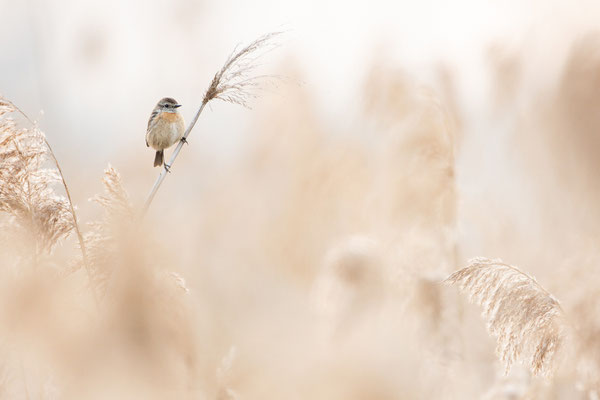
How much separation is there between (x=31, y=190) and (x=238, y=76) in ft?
2.04

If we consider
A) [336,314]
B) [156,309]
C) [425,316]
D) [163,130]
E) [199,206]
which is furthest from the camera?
[199,206]

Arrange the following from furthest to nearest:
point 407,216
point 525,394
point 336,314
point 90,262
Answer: point 336,314, point 407,216, point 525,394, point 90,262

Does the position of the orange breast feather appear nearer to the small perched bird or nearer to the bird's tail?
the small perched bird

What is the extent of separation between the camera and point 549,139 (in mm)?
2270

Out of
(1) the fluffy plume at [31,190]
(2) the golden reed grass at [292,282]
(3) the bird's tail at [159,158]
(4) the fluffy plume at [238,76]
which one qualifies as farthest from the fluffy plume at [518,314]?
(3) the bird's tail at [159,158]

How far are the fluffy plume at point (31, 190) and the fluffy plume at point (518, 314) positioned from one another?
1.05 metres

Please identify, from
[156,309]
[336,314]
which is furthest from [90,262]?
[336,314]

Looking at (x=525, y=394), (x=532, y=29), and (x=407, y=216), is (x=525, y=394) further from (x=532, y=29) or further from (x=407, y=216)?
(x=532, y=29)

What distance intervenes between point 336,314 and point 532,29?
1844mm

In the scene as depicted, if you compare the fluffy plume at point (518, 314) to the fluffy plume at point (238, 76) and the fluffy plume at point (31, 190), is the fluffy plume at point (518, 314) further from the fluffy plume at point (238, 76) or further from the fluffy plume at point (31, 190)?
the fluffy plume at point (31, 190)

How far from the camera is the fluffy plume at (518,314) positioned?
1.43 m

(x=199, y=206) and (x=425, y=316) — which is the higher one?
(x=199, y=206)

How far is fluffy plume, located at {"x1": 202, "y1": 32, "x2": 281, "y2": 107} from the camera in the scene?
52.9 inches

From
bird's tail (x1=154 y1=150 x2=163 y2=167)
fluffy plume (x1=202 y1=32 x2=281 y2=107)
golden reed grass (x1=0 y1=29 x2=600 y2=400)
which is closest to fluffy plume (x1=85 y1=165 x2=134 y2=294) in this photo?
golden reed grass (x1=0 y1=29 x2=600 y2=400)
